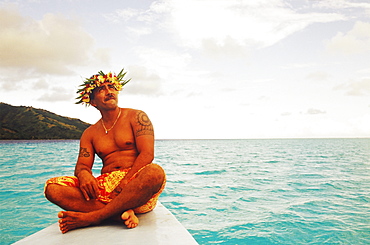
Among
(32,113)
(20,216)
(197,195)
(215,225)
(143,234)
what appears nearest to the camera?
(143,234)


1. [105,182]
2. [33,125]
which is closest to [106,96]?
[105,182]

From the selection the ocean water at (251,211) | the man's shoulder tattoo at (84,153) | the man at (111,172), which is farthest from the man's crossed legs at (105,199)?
the ocean water at (251,211)

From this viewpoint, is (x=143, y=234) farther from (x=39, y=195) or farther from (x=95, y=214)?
(x=39, y=195)

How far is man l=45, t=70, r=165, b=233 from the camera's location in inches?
112

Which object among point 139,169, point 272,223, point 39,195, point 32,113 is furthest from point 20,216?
point 32,113

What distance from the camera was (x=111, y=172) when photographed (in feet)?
10.7

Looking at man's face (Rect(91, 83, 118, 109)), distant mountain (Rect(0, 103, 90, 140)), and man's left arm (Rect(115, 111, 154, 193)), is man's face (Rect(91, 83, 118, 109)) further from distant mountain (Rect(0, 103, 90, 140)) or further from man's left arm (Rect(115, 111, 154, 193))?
distant mountain (Rect(0, 103, 90, 140))

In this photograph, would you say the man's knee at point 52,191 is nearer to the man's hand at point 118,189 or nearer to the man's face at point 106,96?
the man's hand at point 118,189

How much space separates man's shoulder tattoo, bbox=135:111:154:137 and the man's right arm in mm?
708

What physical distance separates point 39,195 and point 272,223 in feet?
23.6

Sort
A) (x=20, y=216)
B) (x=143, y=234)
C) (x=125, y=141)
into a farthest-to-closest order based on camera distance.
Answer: (x=20, y=216) → (x=125, y=141) → (x=143, y=234)

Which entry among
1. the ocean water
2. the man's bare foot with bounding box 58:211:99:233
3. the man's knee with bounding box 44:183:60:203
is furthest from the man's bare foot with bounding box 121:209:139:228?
the ocean water

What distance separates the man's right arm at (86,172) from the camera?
2986 millimetres

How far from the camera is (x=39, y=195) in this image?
8.98 m
